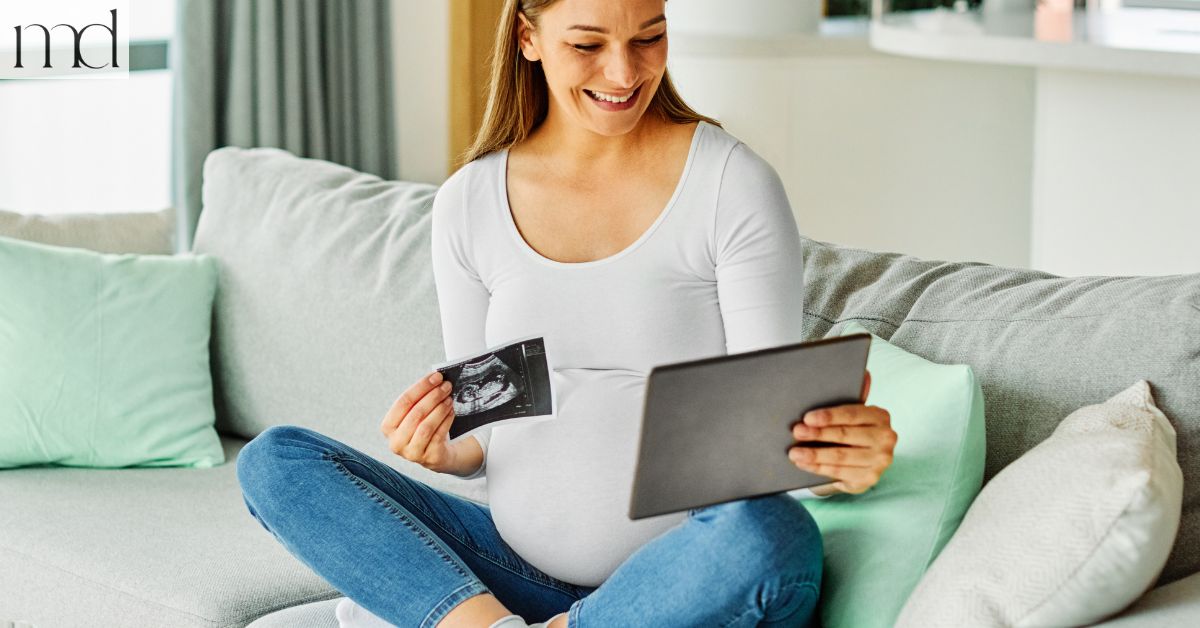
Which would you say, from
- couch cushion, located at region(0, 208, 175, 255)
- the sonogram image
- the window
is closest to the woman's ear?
the sonogram image

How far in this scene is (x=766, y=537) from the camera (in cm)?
134

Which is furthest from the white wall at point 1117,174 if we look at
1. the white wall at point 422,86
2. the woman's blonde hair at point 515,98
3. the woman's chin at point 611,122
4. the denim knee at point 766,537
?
the denim knee at point 766,537

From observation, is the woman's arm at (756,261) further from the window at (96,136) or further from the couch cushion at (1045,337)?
the window at (96,136)

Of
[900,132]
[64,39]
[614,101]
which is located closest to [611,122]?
[614,101]

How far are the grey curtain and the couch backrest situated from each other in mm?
435

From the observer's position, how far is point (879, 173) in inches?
164

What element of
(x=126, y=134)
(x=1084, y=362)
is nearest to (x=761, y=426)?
(x=1084, y=362)

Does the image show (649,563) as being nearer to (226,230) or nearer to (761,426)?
(761,426)

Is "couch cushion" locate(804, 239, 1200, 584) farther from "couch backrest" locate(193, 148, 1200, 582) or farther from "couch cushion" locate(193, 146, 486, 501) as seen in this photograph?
"couch cushion" locate(193, 146, 486, 501)

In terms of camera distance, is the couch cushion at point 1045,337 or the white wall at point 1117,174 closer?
the couch cushion at point 1045,337

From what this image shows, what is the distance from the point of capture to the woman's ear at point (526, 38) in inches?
64.4

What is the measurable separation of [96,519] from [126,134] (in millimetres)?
1258

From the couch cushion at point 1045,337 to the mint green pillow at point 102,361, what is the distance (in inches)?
44.3

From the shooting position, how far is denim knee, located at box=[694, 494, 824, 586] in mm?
1345
